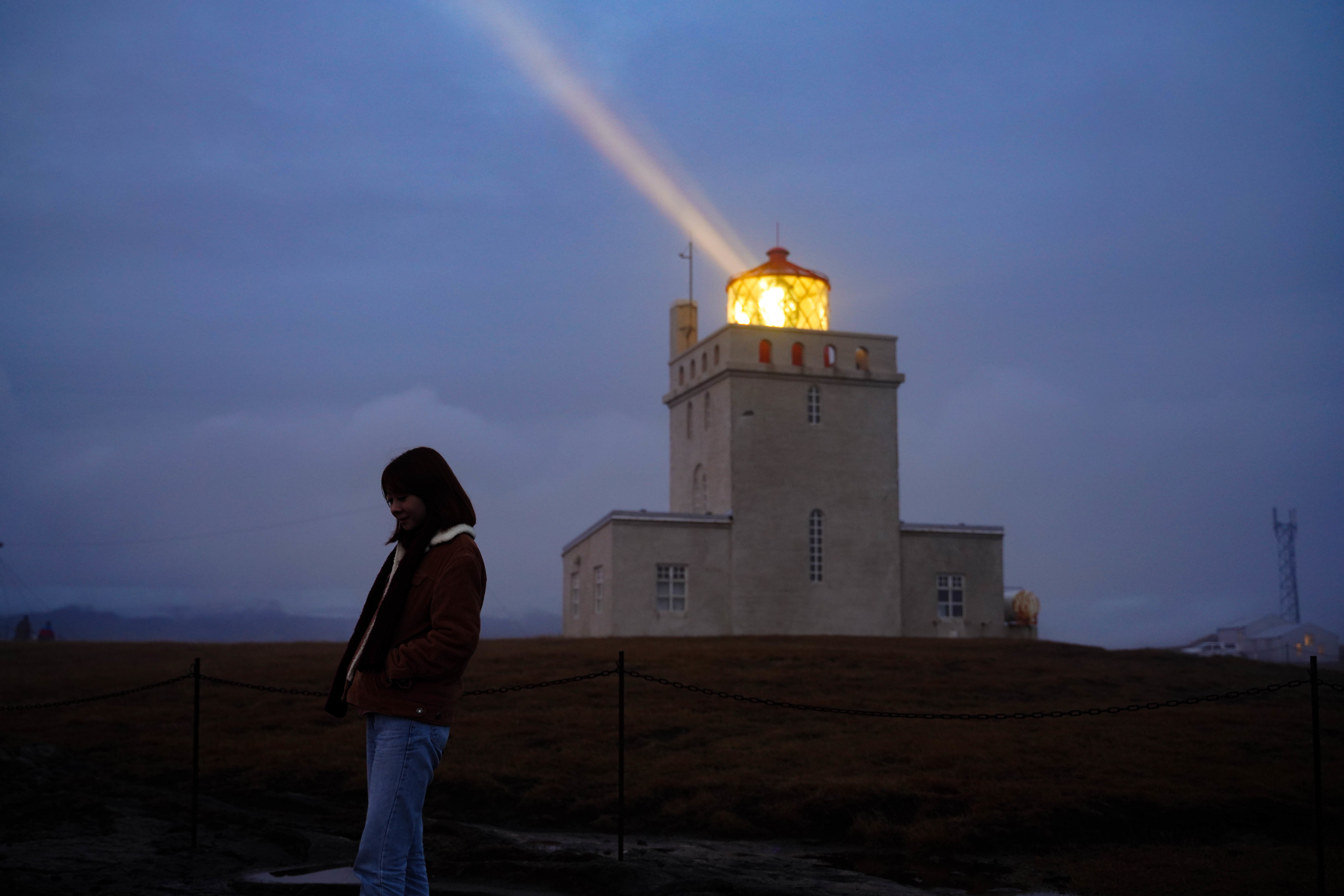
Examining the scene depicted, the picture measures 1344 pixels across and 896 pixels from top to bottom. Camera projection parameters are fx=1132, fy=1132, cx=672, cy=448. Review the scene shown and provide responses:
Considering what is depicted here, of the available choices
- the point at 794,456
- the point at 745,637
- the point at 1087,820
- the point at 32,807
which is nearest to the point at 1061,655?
the point at 745,637

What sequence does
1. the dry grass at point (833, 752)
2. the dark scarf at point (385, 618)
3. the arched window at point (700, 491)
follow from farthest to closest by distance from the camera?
the arched window at point (700, 491) → the dry grass at point (833, 752) → the dark scarf at point (385, 618)

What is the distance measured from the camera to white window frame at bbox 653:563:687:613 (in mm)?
31359

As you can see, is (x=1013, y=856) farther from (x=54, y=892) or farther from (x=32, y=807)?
(x=32, y=807)

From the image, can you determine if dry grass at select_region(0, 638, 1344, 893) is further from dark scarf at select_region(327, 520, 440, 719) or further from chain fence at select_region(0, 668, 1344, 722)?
dark scarf at select_region(327, 520, 440, 719)

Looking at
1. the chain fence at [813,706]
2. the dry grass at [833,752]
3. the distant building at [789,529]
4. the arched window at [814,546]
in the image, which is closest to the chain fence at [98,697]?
the chain fence at [813,706]

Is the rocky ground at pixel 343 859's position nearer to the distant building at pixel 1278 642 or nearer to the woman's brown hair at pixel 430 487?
the woman's brown hair at pixel 430 487

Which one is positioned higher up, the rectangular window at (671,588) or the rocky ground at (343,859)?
the rectangular window at (671,588)

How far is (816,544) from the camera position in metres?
32.9

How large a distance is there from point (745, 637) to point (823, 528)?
5416mm

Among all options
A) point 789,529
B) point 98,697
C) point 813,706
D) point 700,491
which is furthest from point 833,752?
point 700,491

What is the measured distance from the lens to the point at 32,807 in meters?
10.8

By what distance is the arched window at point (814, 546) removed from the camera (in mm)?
32688

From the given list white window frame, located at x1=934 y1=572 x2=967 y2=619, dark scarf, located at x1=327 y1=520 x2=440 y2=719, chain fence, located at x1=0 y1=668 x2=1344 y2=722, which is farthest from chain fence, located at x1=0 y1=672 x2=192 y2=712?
white window frame, located at x1=934 y1=572 x2=967 y2=619

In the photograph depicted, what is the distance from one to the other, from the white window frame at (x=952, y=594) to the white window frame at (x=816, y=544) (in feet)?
12.4
